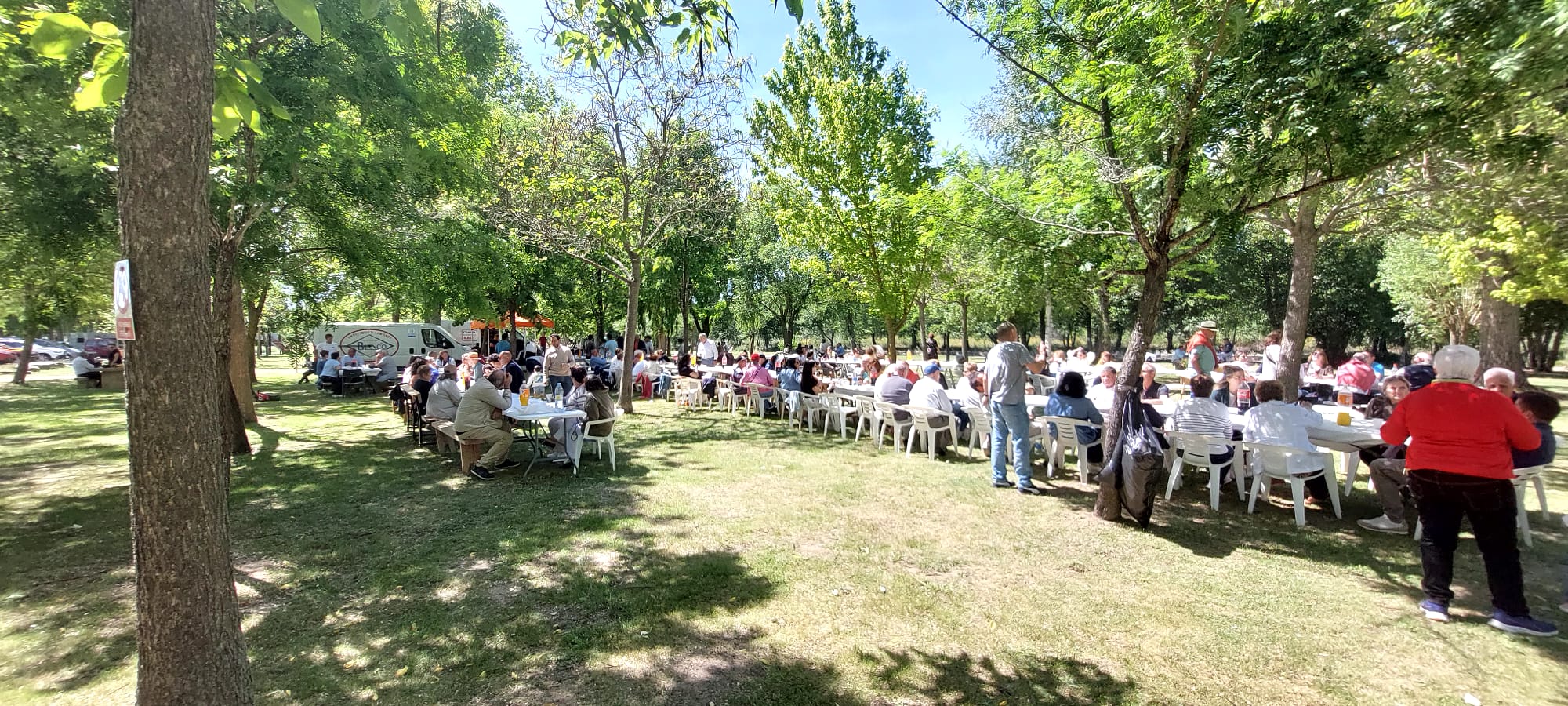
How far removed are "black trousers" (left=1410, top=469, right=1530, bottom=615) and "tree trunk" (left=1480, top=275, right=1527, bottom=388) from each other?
10.4 meters

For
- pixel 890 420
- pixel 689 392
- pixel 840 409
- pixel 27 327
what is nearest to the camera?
pixel 890 420

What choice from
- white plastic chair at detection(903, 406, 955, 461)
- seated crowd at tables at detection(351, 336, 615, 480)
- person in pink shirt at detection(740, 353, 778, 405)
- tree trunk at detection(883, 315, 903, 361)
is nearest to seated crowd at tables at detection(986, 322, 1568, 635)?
white plastic chair at detection(903, 406, 955, 461)

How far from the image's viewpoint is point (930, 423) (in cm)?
826

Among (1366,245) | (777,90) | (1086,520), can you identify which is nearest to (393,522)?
(1086,520)

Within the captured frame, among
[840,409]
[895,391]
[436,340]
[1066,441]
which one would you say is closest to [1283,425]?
[1066,441]

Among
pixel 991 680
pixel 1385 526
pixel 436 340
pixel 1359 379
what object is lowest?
pixel 991 680

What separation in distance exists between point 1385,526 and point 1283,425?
1070mm

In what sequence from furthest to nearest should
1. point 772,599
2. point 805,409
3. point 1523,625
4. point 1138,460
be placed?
1. point 805,409
2. point 1138,460
3. point 772,599
4. point 1523,625

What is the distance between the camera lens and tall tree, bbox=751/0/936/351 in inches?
498

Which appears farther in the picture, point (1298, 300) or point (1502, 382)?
point (1298, 300)

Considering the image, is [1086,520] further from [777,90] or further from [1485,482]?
[777,90]

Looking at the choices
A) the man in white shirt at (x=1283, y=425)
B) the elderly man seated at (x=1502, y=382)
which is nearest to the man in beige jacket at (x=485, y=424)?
A: the man in white shirt at (x=1283, y=425)

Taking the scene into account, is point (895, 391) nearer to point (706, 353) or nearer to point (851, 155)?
point (851, 155)

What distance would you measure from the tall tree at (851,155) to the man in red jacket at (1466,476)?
885cm
